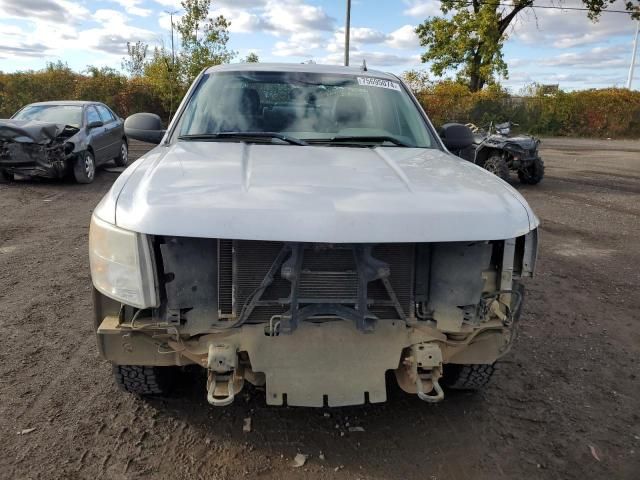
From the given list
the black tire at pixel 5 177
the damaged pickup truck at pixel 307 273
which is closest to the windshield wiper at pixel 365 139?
the damaged pickup truck at pixel 307 273

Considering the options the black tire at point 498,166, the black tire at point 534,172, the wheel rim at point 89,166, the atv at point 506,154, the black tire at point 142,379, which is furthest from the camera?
the black tire at point 534,172

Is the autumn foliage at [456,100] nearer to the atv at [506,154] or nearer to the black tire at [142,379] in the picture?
the atv at [506,154]

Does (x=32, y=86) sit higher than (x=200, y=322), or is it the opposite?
(x=32, y=86)

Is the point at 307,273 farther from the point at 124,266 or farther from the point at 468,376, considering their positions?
the point at 468,376

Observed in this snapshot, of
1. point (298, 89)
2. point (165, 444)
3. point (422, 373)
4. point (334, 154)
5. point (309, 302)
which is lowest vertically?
point (165, 444)

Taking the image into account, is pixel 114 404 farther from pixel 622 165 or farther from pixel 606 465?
pixel 622 165

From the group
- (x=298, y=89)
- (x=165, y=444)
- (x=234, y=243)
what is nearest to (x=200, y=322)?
(x=234, y=243)

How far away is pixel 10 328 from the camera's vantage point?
3904 millimetres

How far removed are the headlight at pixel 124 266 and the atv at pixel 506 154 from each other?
29.6 feet

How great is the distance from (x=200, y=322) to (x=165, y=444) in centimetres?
74

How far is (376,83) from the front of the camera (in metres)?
4.00

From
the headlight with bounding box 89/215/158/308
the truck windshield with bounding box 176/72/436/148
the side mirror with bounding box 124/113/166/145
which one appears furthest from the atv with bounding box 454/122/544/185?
the headlight with bounding box 89/215/158/308

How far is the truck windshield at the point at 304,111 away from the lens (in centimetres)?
343

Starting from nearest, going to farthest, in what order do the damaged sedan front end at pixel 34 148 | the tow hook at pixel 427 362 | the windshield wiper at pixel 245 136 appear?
the tow hook at pixel 427 362
the windshield wiper at pixel 245 136
the damaged sedan front end at pixel 34 148
